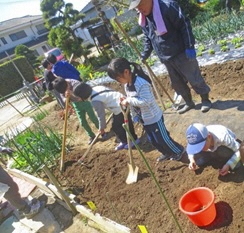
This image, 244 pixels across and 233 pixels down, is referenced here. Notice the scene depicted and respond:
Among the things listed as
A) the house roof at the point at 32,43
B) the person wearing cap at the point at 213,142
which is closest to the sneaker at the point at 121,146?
the person wearing cap at the point at 213,142

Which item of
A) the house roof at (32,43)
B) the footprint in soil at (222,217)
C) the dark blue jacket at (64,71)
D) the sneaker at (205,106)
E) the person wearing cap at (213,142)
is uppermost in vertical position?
the house roof at (32,43)

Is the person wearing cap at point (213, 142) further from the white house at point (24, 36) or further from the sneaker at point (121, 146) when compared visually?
the white house at point (24, 36)

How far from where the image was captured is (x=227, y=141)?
2375mm

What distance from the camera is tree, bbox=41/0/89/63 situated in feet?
36.7

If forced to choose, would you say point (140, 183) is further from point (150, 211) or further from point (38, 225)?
point (38, 225)

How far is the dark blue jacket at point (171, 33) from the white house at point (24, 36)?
30.5 metres

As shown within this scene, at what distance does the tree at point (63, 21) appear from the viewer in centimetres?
1119

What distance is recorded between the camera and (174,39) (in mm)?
3436

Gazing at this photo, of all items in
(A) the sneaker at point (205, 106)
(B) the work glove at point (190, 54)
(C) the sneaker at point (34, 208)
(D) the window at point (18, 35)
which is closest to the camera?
(B) the work glove at point (190, 54)

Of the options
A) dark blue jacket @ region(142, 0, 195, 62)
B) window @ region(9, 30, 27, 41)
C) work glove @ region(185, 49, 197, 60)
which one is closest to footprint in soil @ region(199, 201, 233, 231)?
Result: work glove @ region(185, 49, 197, 60)

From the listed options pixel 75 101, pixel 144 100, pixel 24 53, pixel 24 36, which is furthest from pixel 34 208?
pixel 24 36

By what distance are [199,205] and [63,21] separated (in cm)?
1308

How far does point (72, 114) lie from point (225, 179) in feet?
15.5

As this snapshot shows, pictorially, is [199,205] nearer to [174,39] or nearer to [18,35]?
[174,39]
